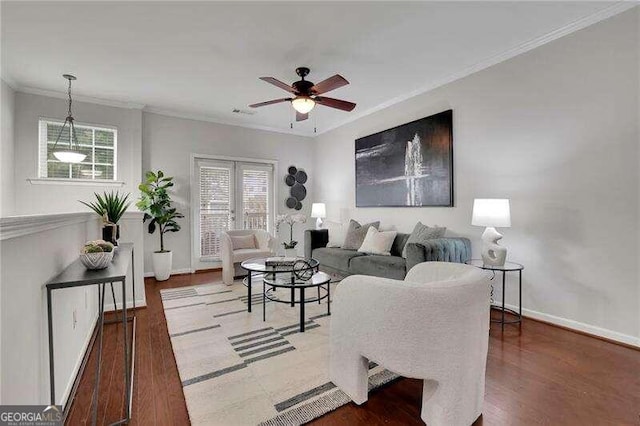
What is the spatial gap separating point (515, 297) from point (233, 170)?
4.93m

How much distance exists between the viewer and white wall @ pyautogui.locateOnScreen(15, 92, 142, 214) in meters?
4.07

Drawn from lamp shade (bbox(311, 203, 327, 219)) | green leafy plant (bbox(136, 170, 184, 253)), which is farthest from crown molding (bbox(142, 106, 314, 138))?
lamp shade (bbox(311, 203, 327, 219))

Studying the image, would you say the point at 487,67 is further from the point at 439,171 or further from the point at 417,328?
the point at 417,328

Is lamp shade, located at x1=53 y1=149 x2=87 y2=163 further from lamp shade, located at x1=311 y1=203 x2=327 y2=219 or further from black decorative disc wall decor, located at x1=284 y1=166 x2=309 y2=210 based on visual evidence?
lamp shade, located at x1=311 y1=203 x2=327 y2=219

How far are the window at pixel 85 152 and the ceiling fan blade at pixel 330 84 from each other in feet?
12.0

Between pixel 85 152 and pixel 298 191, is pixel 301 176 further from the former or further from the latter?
pixel 85 152

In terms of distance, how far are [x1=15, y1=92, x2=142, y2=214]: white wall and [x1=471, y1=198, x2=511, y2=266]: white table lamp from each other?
4.98 metres

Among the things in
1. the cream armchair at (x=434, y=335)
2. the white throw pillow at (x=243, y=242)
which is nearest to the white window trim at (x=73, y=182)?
the white throw pillow at (x=243, y=242)

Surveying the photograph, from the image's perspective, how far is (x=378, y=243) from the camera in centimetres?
414

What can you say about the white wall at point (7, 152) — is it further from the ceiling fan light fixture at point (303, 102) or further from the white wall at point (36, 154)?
the ceiling fan light fixture at point (303, 102)

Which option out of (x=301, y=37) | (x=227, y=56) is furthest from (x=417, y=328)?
(x=227, y=56)

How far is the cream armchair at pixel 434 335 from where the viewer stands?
136 cm

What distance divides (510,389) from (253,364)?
5.63 ft

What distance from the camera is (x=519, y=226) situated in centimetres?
311
